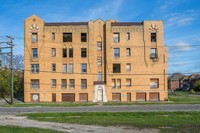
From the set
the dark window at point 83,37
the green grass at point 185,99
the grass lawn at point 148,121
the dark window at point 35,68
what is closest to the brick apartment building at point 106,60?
the dark window at point 83,37

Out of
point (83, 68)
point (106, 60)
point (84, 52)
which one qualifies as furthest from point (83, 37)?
point (106, 60)

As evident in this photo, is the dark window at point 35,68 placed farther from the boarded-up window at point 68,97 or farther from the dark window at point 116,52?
the dark window at point 116,52

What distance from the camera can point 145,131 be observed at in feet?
63.6

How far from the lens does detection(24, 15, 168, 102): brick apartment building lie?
65.9 metres

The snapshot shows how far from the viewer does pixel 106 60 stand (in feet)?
219

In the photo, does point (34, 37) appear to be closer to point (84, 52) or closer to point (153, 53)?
point (84, 52)

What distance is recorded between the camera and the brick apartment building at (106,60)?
65.9 metres

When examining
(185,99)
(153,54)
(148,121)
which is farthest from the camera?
(185,99)

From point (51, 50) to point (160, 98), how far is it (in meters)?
23.8

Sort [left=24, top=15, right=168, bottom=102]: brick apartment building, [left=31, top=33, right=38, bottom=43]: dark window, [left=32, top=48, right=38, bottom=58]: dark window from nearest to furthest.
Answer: [left=32, top=48, right=38, bottom=58]: dark window, [left=31, top=33, right=38, bottom=43]: dark window, [left=24, top=15, right=168, bottom=102]: brick apartment building

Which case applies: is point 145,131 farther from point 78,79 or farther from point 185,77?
point 185,77

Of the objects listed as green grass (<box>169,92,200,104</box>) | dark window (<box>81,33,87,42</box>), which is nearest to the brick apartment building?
dark window (<box>81,33,87,42</box>)

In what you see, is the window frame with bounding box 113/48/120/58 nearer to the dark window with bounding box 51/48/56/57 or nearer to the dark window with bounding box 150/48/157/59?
the dark window with bounding box 150/48/157/59

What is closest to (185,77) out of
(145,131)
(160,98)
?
(160,98)
